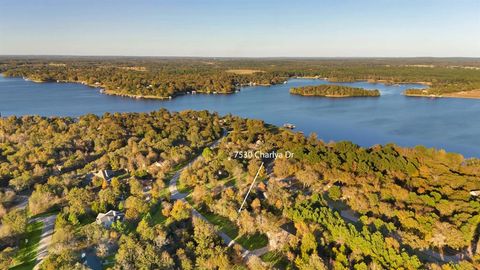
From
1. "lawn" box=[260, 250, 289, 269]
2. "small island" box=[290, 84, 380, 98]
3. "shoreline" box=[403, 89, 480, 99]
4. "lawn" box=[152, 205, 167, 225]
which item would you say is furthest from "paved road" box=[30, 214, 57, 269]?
"shoreline" box=[403, 89, 480, 99]

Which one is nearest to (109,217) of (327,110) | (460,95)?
(327,110)

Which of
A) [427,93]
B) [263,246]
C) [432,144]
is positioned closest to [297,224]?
[263,246]

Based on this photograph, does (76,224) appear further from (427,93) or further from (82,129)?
(427,93)

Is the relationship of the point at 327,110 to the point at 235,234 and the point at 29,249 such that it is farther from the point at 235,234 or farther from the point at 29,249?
the point at 29,249

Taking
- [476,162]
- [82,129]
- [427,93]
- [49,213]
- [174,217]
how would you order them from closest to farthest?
[174,217]
[49,213]
[476,162]
[82,129]
[427,93]

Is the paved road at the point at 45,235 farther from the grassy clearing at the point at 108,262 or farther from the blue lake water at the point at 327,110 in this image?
the blue lake water at the point at 327,110
